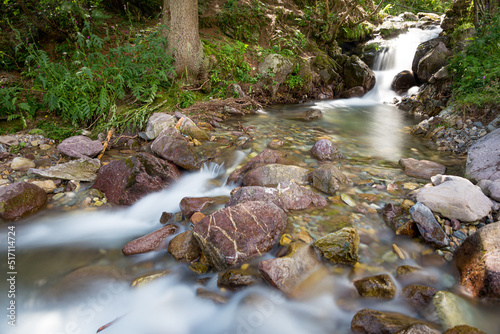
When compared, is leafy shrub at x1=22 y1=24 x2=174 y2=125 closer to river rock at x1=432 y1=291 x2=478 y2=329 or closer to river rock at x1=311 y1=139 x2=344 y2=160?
river rock at x1=311 y1=139 x2=344 y2=160

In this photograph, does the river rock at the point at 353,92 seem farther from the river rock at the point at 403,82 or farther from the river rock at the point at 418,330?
the river rock at the point at 418,330

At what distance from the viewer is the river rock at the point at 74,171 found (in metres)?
3.97

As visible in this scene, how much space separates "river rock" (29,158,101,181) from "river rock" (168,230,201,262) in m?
2.14

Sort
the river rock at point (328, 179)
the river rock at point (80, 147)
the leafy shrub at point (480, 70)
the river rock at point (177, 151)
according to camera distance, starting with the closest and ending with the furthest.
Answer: the river rock at point (328, 179)
the river rock at point (177, 151)
the river rock at point (80, 147)
the leafy shrub at point (480, 70)

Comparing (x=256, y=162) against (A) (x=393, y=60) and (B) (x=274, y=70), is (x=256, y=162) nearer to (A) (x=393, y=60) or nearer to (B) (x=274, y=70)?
(B) (x=274, y=70)

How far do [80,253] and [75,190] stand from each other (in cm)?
130

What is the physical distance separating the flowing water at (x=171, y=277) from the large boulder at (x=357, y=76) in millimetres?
7521

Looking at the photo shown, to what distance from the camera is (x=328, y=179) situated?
3.67 m

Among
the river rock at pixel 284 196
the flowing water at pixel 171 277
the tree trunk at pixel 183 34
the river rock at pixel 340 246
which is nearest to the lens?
the flowing water at pixel 171 277

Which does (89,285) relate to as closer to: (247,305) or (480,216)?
(247,305)

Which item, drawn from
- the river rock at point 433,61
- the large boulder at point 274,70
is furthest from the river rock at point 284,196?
the river rock at point 433,61

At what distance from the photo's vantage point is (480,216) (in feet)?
9.20

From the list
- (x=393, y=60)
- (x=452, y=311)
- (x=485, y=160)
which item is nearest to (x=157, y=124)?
(x=452, y=311)

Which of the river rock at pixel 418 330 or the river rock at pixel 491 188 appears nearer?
the river rock at pixel 418 330
